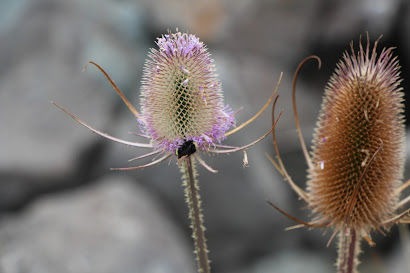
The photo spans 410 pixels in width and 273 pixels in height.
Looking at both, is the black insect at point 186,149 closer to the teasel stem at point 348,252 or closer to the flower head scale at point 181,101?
the flower head scale at point 181,101

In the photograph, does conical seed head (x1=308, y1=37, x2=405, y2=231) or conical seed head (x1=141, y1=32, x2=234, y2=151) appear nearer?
conical seed head (x1=141, y1=32, x2=234, y2=151)

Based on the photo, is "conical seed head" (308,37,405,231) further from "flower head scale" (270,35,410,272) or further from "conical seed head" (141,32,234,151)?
"conical seed head" (141,32,234,151)

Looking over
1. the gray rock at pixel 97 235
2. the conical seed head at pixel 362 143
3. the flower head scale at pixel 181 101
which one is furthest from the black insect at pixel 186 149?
the gray rock at pixel 97 235

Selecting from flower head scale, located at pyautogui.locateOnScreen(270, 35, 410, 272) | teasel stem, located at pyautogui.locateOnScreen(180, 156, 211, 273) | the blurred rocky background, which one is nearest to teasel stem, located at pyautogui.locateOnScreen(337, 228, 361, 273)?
flower head scale, located at pyautogui.locateOnScreen(270, 35, 410, 272)

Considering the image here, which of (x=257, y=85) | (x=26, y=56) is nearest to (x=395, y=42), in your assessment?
(x=257, y=85)

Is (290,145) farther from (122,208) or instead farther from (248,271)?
(122,208)

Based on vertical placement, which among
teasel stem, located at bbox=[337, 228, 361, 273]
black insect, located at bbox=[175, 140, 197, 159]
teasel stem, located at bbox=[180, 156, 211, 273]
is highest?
black insect, located at bbox=[175, 140, 197, 159]

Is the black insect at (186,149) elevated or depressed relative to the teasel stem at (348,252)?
elevated
